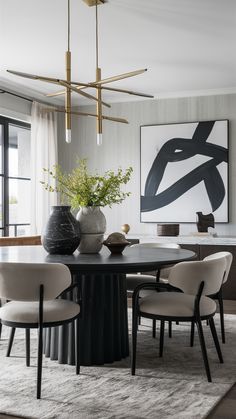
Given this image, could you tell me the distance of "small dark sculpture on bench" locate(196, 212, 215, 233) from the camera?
5.97 meters

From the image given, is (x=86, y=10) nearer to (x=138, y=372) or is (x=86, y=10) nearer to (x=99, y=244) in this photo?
(x=99, y=244)

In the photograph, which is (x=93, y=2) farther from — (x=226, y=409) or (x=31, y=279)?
(x=226, y=409)

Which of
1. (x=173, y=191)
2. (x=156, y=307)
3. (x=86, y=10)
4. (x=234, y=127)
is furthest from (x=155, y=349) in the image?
(x=234, y=127)

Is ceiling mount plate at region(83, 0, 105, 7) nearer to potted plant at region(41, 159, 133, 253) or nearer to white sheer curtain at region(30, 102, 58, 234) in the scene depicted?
potted plant at region(41, 159, 133, 253)

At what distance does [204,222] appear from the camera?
19.6 ft

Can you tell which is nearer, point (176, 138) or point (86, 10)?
point (86, 10)

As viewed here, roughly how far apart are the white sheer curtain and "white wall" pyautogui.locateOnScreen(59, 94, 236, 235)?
1.22 ft

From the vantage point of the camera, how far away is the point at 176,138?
631 cm

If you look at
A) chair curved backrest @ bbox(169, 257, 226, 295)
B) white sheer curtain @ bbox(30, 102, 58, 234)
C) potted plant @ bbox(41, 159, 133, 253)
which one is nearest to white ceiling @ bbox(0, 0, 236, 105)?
white sheer curtain @ bbox(30, 102, 58, 234)

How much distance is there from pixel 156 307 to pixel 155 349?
76 cm

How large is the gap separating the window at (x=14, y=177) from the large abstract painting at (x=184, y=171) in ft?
5.00

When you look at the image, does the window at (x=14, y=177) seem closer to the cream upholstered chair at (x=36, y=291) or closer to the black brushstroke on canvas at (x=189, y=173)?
the black brushstroke on canvas at (x=189, y=173)

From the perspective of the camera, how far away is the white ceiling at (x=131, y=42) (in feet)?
12.5

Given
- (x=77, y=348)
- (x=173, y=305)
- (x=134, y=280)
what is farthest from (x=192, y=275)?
(x=134, y=280)
